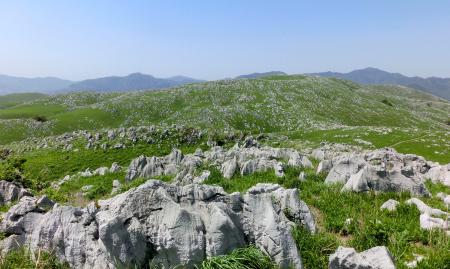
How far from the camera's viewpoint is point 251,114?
103 m

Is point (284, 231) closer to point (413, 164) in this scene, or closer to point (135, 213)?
point (135, 213)

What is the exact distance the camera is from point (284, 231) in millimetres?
11406

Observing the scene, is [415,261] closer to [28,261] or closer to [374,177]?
[374,177]

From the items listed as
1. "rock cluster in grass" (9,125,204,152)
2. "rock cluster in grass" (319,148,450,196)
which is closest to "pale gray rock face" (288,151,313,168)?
"rock cluster in grass" (319,148,450,196)

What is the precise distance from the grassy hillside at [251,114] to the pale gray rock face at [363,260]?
5885 cm

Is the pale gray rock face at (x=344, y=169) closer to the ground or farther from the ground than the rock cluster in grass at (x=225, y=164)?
farther from the ground

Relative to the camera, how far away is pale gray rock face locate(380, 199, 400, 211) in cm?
1437

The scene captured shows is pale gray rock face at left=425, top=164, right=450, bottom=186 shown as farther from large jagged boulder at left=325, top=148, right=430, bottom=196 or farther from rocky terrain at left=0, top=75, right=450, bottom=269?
large jagged boulder at left=325, top=148, right=430, bottom=196

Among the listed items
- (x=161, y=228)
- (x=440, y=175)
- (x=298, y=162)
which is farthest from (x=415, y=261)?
(x=440, y=175)

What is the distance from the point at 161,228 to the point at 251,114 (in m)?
93.3

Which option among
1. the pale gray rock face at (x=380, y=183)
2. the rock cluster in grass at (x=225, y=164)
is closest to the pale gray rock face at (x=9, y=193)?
the rock cluster in grass at (x=225, y=164)

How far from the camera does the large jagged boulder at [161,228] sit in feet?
35.5

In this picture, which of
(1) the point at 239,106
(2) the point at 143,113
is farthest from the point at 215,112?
(2) the point at 143,113

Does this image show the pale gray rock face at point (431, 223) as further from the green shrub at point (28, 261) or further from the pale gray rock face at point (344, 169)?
the green shrub at point (28, 261)
